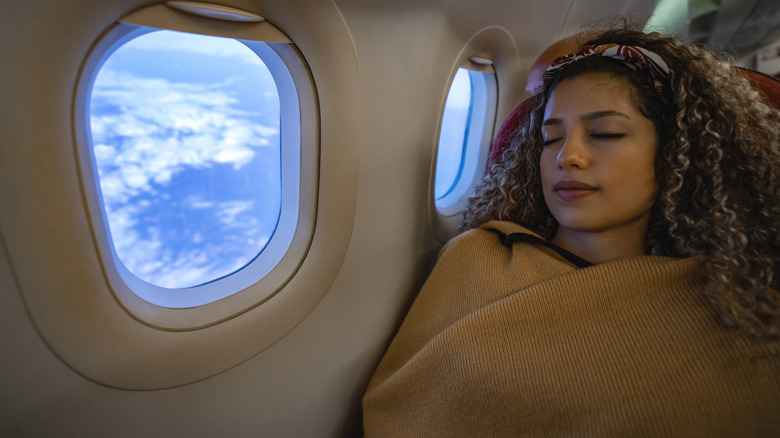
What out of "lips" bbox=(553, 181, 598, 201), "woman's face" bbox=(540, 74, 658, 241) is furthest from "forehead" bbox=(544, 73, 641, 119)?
"lips" bbox=(553, 181, 598, 201)

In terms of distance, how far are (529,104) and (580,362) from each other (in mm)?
1002

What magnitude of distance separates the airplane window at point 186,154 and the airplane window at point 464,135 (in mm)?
902

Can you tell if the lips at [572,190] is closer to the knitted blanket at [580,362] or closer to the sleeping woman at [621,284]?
the sleeping woman at [621,284]

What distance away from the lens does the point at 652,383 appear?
0.87 m

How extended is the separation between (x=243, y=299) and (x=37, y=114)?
2.07 ft

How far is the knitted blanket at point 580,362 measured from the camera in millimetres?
843

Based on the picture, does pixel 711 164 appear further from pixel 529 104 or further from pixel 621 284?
pixel 529 104

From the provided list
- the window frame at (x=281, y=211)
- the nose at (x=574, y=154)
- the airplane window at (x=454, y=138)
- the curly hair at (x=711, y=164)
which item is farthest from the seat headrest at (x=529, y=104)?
the window frame at (x=281, y=211)

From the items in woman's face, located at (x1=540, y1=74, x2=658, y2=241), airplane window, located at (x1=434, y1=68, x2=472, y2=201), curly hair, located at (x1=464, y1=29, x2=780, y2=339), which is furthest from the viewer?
airplane window, located at (x1=434, y1=68, x2=472, y2=201)

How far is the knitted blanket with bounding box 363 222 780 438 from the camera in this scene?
0.84m

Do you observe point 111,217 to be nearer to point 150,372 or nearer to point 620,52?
point 150,372

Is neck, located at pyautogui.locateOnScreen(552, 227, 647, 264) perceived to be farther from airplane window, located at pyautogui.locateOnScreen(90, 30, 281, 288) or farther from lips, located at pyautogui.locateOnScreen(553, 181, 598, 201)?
airplane window, located at pyautogui.locateOnScreen(90, 30, 281, 288)

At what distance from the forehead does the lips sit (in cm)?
20

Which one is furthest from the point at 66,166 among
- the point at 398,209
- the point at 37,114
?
the point at 398,209
